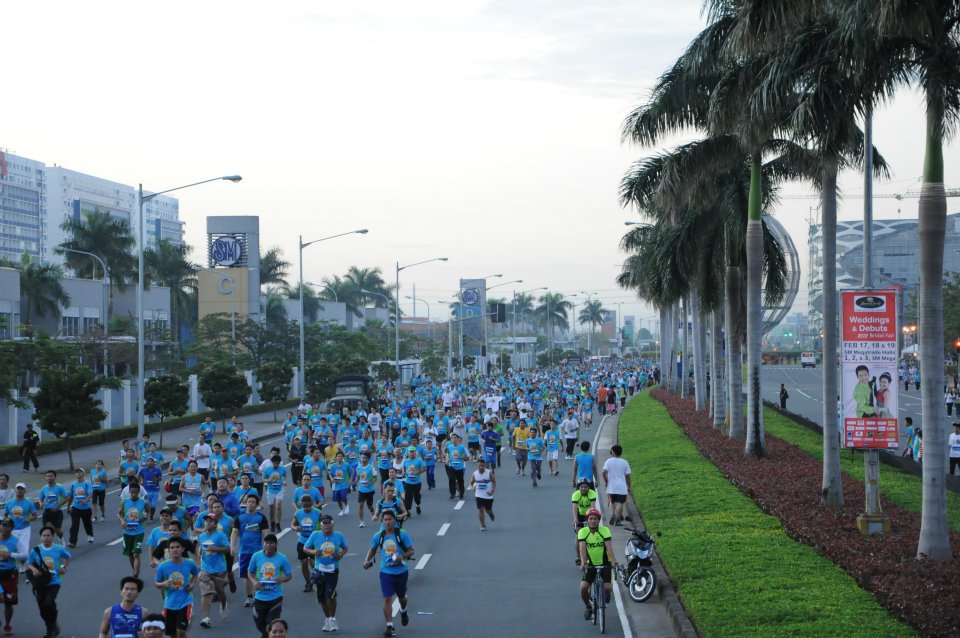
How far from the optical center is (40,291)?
61656 mm

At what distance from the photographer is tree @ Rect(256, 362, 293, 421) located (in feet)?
190

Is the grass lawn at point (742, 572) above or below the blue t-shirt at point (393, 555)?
below

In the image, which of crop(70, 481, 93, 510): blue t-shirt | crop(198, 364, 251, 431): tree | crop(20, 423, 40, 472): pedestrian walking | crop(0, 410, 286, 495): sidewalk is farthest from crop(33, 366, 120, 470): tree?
crop(198, 364, 251, 431): tree

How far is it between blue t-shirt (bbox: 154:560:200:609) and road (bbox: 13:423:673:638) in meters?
1.76

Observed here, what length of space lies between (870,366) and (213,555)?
10.7 m

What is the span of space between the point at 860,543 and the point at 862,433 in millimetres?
2433

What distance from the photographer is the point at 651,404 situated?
58.2 metres

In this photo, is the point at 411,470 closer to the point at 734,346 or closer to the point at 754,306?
the point at 754,306

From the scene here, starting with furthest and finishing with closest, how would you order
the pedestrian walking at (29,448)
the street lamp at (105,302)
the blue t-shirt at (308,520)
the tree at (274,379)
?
the street lamp at (105,302), the tree at (274,379), the pedestrian walking at (29,448), the blue t-shirt at (308,520)

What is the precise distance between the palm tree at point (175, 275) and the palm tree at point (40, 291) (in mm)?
23639

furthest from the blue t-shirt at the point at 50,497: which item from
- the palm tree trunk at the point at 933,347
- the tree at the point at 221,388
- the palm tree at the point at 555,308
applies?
the palm tree at the point at 555,308

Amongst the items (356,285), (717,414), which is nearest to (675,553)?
(717,414)

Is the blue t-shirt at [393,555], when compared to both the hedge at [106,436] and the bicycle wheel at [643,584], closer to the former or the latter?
the bicycle wheel at [643,584]

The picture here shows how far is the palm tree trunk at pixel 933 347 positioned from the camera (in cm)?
1467
